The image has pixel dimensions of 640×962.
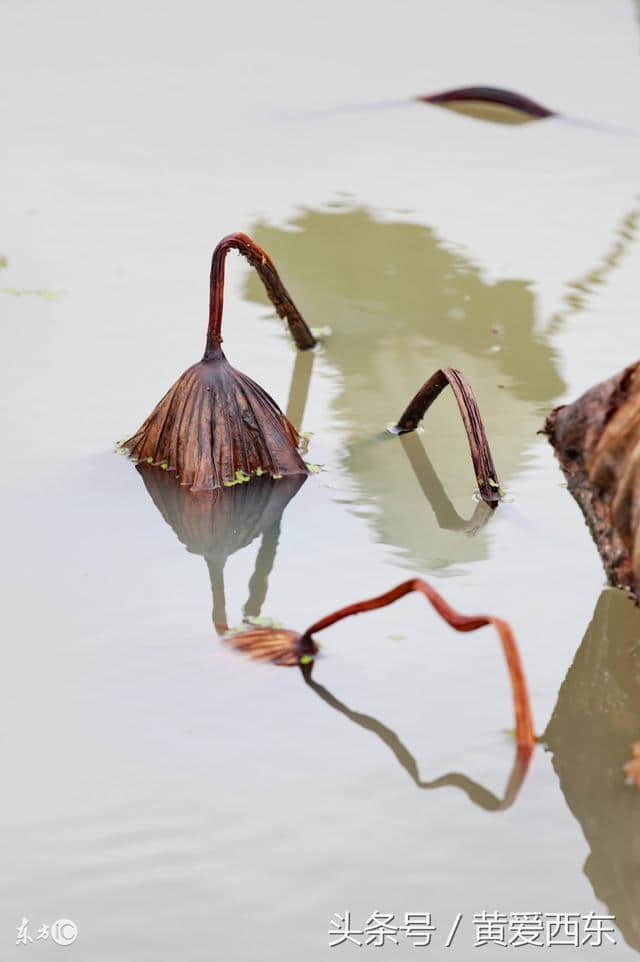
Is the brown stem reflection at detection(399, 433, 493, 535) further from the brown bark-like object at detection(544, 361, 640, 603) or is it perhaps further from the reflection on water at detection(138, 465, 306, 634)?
the brown bark-like object at detection(544, 361, 640, 603)

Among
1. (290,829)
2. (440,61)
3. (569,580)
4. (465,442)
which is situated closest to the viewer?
(290,829)

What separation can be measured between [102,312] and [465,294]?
2.06 ft

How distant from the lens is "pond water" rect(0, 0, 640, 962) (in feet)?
4.15

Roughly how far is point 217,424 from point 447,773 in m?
0.59

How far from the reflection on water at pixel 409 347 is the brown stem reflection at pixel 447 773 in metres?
0.32

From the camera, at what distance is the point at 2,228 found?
2693mm

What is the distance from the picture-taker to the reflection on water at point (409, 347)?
6.33 feet

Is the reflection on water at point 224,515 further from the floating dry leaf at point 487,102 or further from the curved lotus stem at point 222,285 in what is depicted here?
the floating dry leaf at point 487,102

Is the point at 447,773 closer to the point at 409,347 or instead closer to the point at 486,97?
the point at 409,347

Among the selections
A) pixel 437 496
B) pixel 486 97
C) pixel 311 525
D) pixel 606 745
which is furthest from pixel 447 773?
pixel 486 97

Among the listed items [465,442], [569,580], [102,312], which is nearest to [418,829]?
[569,580]

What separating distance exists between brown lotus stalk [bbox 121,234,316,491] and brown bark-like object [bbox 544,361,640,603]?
0.46 m

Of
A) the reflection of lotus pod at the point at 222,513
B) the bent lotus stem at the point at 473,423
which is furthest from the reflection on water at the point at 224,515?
the bent lotus stem at the point at 473,423

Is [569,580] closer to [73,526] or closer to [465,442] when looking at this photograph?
[465,442]
